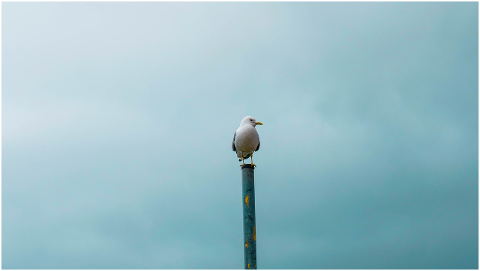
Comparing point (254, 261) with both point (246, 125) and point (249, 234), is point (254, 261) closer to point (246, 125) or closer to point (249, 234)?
point (249, 234)

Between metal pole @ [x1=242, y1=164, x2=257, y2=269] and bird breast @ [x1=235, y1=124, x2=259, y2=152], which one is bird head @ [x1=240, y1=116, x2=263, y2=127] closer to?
bird breast @ [x1=235, y1=124, x2=259, y2=152]

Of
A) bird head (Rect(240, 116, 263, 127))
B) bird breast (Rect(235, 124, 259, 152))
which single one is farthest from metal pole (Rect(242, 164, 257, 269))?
bird head (Rect(240, 116, 263, 127))

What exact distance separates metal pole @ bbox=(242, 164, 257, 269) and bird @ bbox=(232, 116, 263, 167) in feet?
8.35

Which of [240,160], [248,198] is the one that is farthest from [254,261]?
[240,160]

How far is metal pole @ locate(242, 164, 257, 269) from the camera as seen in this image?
1269 centimetres

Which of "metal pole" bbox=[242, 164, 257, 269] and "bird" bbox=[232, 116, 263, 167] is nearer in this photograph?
"metal pole" bbox=[242, 164, 257, 269]

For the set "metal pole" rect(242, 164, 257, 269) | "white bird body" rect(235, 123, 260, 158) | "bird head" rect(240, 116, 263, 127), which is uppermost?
"bird head" rect(240, 116, 263, 127)

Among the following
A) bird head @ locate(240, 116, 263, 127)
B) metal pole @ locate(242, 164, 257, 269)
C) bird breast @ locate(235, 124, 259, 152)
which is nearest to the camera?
metal pole @ locate(242, 164, 257, 269)

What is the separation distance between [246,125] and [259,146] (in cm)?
104

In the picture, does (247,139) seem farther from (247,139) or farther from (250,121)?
(250,121)

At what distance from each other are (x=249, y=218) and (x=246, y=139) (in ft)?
12.7

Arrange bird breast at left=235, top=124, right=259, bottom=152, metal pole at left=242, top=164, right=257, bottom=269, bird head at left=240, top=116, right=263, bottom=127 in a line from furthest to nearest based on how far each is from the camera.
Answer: bird head at left=240, top=116, right=263, bottom=127 → bird breast at left=235, top=124, right=259, bottom=152 → metal pole at left=242, top=164, right=257, bottom=269

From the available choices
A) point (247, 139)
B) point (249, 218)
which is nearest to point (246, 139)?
point (247, 139)

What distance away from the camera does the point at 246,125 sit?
16547mm
